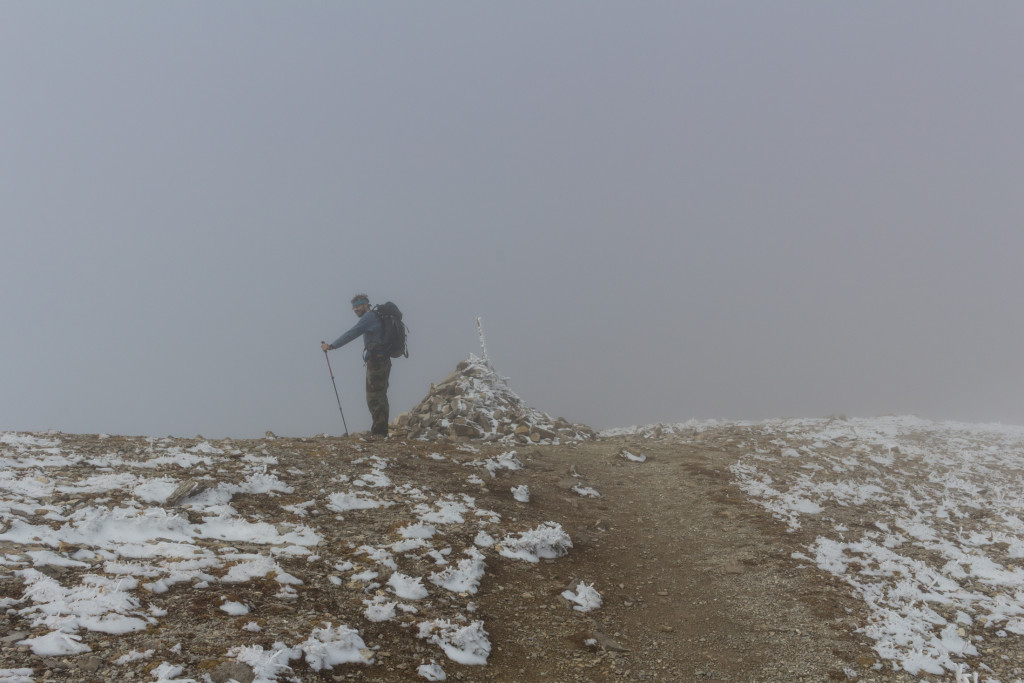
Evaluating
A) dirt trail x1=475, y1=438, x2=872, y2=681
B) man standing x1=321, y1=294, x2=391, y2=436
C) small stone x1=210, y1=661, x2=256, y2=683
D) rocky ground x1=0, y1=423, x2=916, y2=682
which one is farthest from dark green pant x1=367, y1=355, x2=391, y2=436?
small stone x1=210, y1=661, x2=256, y2=683

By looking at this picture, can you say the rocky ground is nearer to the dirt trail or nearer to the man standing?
the dirt trail

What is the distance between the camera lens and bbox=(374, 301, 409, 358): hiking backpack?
1732cm

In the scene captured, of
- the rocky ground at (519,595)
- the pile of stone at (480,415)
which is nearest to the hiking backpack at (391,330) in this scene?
the rocky ground at (519,595)

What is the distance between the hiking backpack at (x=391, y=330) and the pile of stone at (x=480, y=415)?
4888 millimetres

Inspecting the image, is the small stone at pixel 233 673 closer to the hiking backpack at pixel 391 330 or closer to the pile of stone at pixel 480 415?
the hiking backpack at pixel 391 330

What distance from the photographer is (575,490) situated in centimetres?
1374

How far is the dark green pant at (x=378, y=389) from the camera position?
1730 centimetres

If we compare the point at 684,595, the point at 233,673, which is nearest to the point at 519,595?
the point at 684,595

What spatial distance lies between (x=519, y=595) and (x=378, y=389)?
10.9m

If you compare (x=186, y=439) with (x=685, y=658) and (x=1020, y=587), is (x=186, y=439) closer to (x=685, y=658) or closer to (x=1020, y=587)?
(x=685, y=658)

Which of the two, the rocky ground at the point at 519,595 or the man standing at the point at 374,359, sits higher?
the man standing at the point at 374,359

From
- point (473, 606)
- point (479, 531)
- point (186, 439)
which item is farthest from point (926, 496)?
point (186, 439)

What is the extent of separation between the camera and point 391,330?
17453 mm

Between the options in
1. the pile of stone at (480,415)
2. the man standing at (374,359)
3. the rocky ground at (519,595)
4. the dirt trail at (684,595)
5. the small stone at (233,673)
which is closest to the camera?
the small stone at (233,673)
